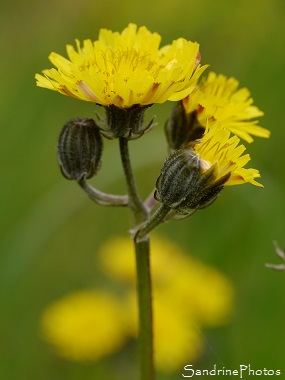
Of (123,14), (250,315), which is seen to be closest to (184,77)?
(250,315)

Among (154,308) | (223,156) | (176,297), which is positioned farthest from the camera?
(176,297)

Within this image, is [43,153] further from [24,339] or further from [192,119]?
[192,119]

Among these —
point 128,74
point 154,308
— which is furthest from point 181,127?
point 154,308

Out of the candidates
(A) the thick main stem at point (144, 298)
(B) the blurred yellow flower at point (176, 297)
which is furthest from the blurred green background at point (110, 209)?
(A) the thick main stem at point (144, 298)

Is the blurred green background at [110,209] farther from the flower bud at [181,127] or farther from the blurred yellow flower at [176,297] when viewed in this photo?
the flower bud at [181,127]

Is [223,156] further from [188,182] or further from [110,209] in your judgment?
[110,209]

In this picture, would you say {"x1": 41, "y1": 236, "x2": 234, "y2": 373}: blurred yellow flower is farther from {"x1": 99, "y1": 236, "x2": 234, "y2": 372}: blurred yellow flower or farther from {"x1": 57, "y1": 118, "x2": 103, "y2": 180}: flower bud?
{"x1": 57, "y1": 118, "x2": 103, "y2": 180}: flower bud
